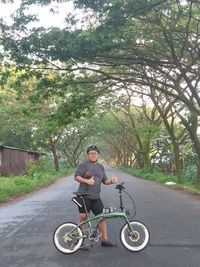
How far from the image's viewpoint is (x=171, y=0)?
14.1m

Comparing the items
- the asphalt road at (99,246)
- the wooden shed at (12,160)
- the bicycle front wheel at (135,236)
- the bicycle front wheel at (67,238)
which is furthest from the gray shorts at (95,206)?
the wooden shed at (12,160)

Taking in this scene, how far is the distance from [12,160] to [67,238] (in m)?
31.1

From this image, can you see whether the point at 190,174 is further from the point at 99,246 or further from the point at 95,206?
the point at 95,206

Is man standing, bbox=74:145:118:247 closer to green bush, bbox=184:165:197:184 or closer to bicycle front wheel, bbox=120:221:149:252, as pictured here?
bicycle front wheel, bbox=120:221:149:252

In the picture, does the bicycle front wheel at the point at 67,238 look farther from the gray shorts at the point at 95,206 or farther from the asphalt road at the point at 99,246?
the gray shorts at the point at 95,206

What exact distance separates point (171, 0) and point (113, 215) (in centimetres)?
862

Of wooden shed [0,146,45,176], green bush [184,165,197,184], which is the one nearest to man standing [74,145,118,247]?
green bush [184,165,197,184]

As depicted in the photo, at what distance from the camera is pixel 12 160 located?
38.1 m

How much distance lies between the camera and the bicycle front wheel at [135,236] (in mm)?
7805

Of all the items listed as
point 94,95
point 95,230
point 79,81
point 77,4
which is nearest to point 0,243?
point 95,230

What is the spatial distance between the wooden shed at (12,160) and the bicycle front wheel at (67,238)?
28037 millimetres

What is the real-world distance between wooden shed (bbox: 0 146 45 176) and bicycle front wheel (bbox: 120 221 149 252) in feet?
92.9

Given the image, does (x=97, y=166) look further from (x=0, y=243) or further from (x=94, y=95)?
(x=94, y=95)

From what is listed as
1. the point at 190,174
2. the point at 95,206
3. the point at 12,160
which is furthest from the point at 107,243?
the point at 12,160
